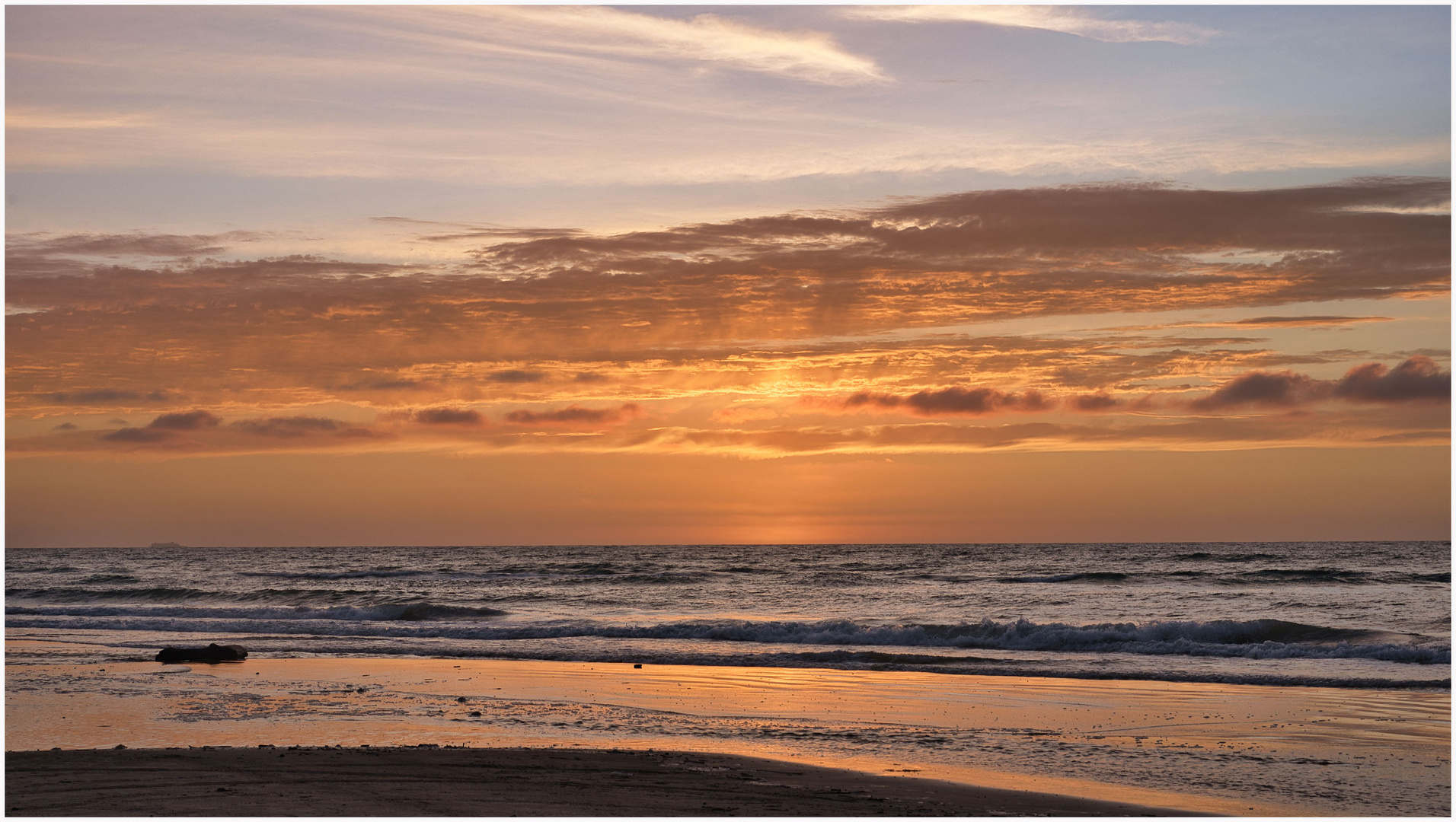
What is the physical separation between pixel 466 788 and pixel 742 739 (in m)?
4.25

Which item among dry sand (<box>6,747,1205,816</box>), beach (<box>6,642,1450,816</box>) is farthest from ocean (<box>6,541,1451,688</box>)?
dry sand (<box>6,747,1205,816</box>)

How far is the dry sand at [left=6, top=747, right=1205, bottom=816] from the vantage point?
979 cm

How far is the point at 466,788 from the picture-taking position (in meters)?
10.6

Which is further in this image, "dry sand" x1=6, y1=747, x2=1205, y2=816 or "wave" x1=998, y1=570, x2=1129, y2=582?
"wave" x1=998, y1=570, x2=1129, y2=582

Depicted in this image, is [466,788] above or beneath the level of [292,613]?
above

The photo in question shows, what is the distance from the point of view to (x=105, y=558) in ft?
337

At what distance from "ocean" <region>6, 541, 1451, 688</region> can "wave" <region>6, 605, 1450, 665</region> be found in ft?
0.28

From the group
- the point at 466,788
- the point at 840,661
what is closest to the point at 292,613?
the point at 840,661

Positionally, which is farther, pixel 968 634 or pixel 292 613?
pixel 292 613

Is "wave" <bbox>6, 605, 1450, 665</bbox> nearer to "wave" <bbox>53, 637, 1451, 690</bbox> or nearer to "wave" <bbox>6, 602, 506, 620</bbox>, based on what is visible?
"wave" <bbox>6, 602, 506, 620</bbox>

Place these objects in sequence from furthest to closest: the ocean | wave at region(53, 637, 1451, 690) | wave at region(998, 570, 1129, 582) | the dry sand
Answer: wave at region(998, 570, 1129, 582), the ocean, wave at region(53, 637, 1451, 690), the dry sand

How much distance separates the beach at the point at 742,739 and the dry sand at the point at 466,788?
5cm

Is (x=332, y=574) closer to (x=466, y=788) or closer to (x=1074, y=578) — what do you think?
(x=1074, y=578)

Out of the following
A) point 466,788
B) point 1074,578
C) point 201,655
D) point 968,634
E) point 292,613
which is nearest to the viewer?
point 466,788
